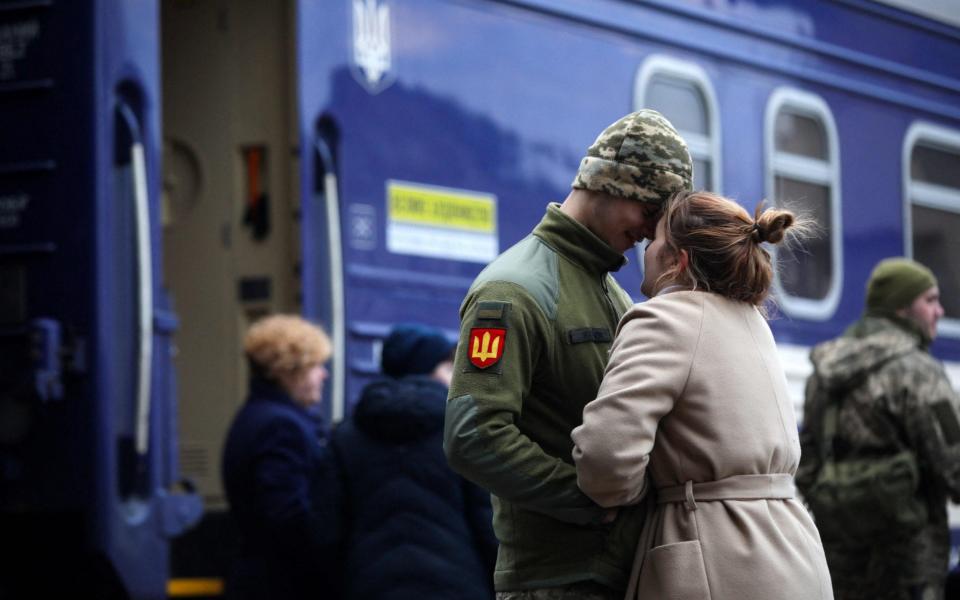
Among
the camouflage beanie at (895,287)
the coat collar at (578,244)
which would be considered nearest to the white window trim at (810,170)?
the camouflage beanie at (895,287)

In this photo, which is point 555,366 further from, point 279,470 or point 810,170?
point 810,170

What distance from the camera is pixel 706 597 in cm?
273

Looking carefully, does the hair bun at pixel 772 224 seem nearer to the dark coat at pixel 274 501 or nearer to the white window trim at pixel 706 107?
the dark coat at pixel 274 501

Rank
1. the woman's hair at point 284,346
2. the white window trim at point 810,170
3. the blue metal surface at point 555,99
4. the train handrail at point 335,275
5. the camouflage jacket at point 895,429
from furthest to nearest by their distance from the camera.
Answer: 1. the white window trim at point 810,170
2. the blue metal surface at point 555,99
3. the train handrail at point 335,275
4. the camouflage jacket at point 895,429
5. the woman's hair at point 284,346

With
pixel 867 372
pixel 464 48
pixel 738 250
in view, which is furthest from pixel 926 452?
pixel 738 250

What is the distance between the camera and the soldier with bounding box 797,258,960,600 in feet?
17.1

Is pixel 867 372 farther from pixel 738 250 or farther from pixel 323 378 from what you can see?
pixel 738 250

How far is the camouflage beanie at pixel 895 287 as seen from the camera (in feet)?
18.0

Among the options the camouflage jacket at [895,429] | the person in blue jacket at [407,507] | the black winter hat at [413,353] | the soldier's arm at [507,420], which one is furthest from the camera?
the camouflage jacket at [895,429]

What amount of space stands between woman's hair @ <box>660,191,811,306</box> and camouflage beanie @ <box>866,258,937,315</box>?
2722 millimetres

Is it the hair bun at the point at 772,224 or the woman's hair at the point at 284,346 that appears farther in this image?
the woman's hair at the point at 284,346

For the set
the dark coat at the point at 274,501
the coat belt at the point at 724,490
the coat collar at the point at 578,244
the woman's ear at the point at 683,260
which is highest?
the coat collar at the point at 578,244

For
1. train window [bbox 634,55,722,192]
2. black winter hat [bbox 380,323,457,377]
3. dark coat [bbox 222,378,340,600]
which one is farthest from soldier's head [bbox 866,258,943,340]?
dark coat [bbox 222,378,340,600]

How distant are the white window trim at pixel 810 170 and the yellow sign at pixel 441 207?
1663 mm
